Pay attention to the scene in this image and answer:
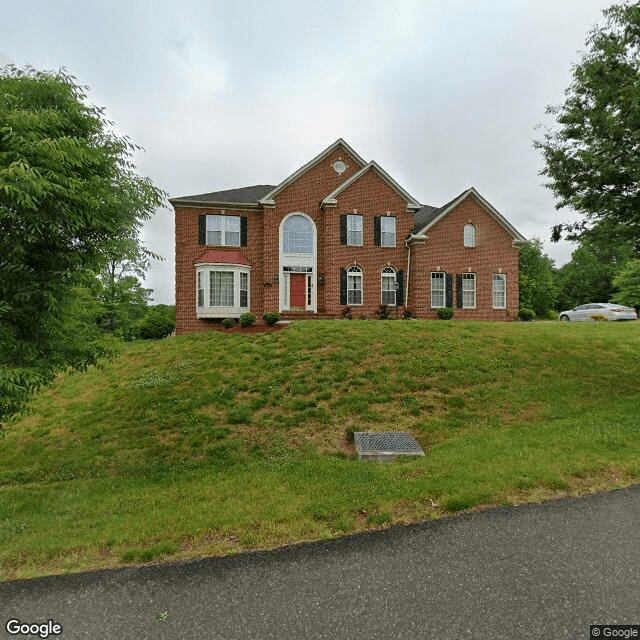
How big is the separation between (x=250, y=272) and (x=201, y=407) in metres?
12.9

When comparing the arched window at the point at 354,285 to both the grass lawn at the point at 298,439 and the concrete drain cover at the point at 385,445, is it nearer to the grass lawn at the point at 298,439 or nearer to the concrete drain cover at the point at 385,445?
the grass lawn at the point at 298,439

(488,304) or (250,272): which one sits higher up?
(250,272)

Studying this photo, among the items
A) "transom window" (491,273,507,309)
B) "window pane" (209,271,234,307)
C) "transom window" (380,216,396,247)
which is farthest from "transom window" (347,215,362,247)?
"transom window" (491,273,507,309)

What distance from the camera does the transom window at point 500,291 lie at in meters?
22.0

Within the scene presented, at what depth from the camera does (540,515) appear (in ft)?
13.5

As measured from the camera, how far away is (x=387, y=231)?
21.1m

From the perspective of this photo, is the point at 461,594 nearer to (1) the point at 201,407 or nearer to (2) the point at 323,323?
(1) the point at 201,407

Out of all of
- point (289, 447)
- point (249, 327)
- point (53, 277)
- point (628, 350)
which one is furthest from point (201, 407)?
point (628, 350)

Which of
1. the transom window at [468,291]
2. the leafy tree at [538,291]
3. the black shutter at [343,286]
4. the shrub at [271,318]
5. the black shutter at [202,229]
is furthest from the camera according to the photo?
the leafy tree at [538,291]

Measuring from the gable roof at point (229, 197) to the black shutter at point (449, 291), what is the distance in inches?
497

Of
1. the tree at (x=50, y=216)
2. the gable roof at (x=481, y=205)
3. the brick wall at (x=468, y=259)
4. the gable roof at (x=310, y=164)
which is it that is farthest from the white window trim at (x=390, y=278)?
the tree at (x=50, y=216)

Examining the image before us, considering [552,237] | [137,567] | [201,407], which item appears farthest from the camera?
[552,237]

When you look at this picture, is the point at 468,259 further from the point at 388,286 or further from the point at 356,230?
the point at 356,230
